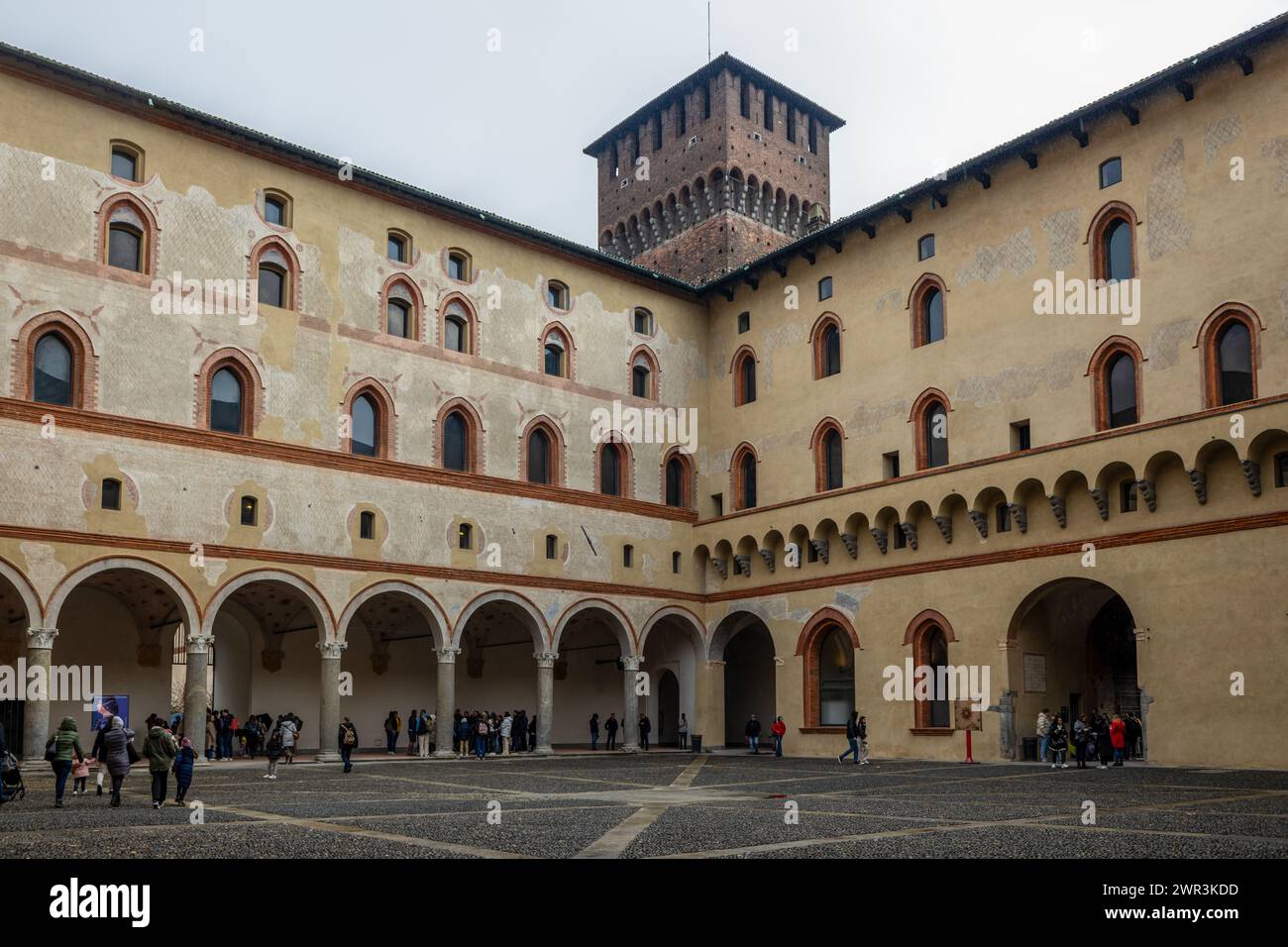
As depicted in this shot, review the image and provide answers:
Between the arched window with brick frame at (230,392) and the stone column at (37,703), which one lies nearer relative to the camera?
the stone column at (37,703)

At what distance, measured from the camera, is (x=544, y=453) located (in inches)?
1293

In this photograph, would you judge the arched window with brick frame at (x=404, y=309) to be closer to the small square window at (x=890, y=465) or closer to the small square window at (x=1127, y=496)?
the small square window at (x=890, y=465)

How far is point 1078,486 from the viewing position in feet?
86.1

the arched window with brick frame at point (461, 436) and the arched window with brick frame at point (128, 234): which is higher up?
the arched window with brick frame at point (128, 234)

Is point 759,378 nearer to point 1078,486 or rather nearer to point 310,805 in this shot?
point 1078,486

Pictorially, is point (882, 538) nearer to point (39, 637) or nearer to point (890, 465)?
point (890, 465)

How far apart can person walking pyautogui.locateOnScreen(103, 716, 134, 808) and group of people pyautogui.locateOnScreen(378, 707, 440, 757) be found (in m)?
13.4

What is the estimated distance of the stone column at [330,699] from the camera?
27.8 meters

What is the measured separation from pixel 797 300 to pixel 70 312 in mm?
18302

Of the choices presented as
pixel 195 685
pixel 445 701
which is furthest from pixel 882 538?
pixel 195 685

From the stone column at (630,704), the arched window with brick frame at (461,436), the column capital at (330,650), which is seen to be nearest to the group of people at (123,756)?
the column capital at (330,650)

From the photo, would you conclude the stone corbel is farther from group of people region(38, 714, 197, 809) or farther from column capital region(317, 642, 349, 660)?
group of people region(38, 714, 197, 809)

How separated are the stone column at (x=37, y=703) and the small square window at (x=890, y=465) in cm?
1891

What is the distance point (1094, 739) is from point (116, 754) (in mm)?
18392
